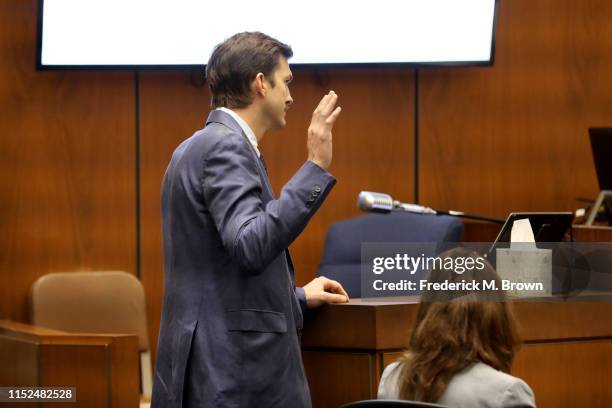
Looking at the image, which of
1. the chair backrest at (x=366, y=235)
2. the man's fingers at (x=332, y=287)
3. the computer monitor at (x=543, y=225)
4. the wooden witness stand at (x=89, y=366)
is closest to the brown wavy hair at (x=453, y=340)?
the man's fingers at (x=332, y=287)

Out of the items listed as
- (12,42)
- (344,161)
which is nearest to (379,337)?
(344,161)

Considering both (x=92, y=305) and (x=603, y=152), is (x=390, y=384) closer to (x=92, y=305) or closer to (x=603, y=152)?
(x=603, y=152)

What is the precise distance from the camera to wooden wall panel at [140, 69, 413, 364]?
15.6 feet

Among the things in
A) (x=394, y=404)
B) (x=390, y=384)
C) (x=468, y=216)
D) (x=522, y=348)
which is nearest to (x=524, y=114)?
(x=468, y=216)

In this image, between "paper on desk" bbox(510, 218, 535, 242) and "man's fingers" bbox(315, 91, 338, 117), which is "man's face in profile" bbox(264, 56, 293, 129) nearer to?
"man's fingers" bbox(315, 91, 338, 117)

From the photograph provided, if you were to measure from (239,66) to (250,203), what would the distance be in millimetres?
399

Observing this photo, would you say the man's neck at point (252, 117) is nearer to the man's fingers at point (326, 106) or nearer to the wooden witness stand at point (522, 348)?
the man's fingers at point (326, 106)

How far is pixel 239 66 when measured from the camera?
257cm

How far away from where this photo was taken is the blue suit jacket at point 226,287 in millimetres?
2361

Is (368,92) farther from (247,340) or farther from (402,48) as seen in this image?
(247,340)

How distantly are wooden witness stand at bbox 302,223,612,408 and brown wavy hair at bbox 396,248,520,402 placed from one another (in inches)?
23.0

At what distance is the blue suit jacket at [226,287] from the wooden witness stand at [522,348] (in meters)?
0.31

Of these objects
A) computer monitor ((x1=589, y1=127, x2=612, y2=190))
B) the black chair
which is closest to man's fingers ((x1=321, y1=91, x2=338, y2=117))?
the black chair

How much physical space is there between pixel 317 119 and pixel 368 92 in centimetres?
249
